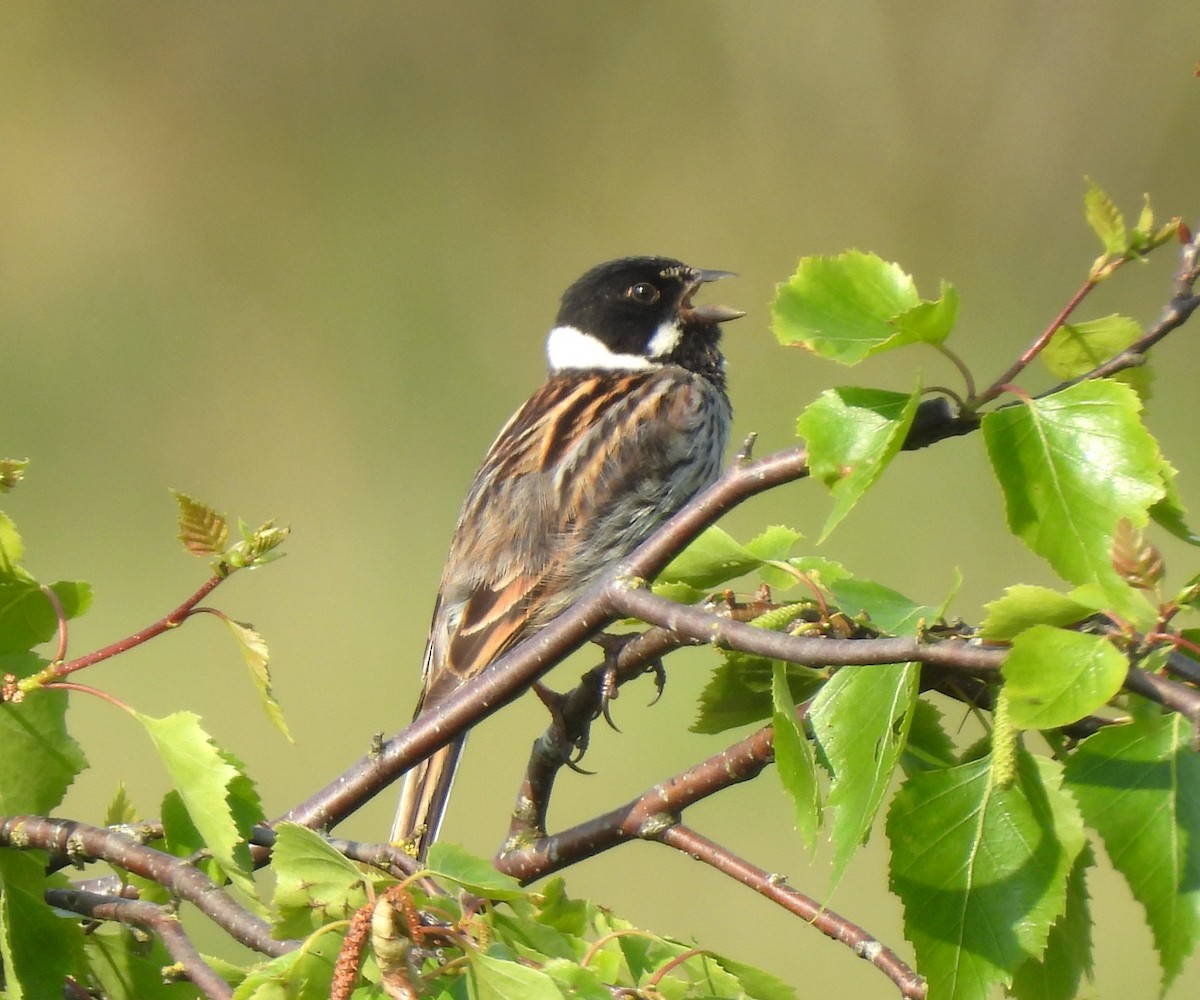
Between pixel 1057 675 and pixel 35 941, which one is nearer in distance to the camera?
pixel 1057 675

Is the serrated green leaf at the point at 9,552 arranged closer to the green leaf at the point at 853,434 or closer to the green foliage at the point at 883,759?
the green foliage at the point at 883,759

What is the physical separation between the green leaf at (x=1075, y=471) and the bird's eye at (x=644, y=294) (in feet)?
7.68

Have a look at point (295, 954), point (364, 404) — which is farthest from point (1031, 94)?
point (295, 954)

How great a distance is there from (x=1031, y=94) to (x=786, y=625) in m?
7.32

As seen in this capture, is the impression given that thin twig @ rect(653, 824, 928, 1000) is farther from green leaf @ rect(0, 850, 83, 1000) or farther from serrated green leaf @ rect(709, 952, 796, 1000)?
green leaf @ rect(0, 850, 83, 1000)

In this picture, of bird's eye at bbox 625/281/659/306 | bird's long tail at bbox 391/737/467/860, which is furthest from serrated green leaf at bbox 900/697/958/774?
bird's eye at bbox 625/281/659/306

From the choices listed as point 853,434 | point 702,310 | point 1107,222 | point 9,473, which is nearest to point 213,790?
point 9,473

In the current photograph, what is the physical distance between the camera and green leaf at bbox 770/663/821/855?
1.21m

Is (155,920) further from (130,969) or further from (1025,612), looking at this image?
(1025,612)

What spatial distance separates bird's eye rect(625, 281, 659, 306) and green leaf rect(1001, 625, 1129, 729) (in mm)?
2514

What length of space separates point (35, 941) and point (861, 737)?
0.62 meters

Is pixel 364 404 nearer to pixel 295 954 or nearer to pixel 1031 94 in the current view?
pixel 1031 94

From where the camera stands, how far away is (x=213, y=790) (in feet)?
3.96

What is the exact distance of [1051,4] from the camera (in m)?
8.18
